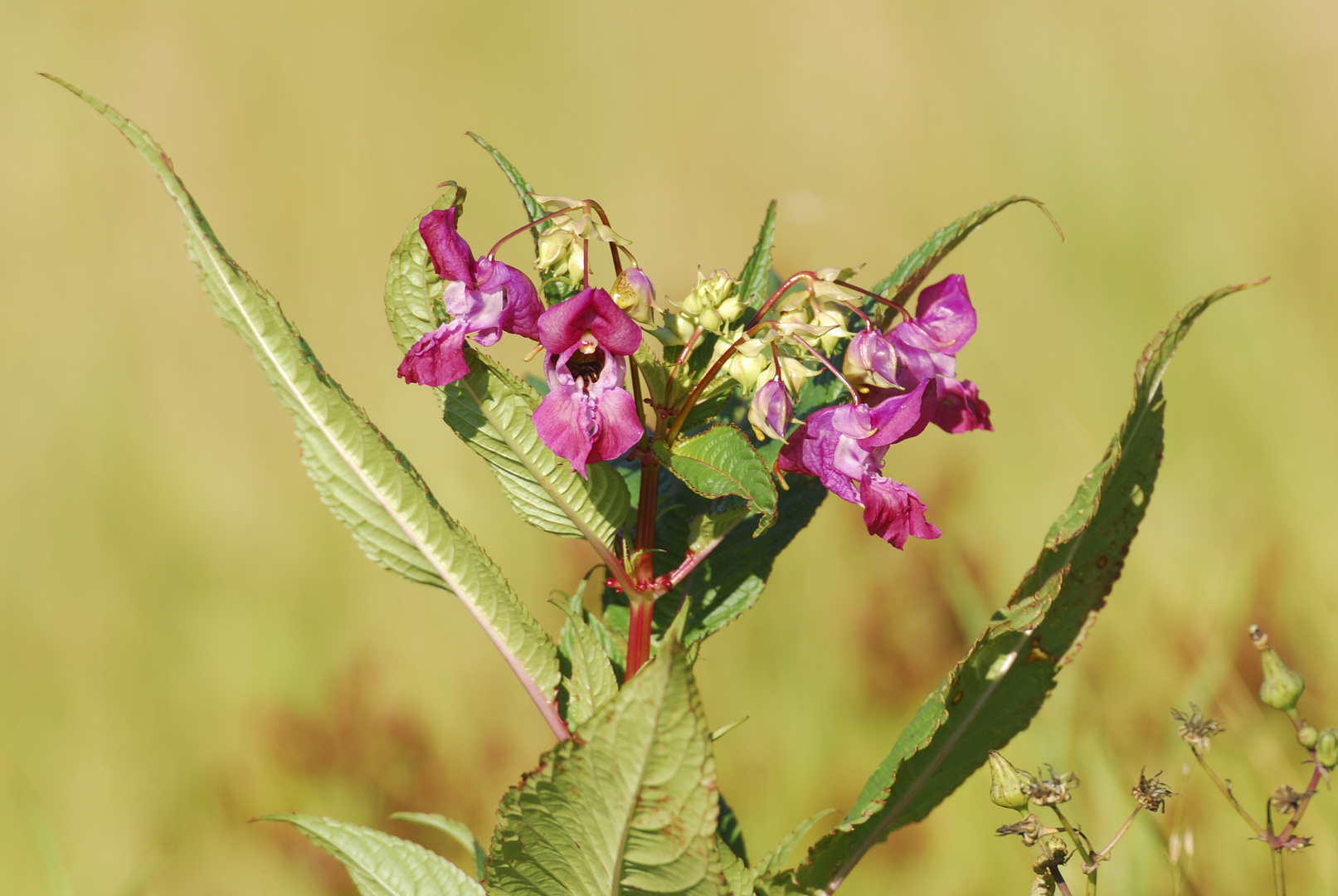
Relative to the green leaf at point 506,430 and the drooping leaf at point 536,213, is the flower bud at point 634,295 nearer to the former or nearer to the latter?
the drooping leaf at point 536,213

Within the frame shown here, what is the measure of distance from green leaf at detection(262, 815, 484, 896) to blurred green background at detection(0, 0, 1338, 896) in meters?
1.38

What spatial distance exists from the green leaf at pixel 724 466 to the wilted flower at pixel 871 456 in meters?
0.14

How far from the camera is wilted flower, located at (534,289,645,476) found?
1.31 metres

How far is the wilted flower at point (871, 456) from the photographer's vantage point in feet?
4.44

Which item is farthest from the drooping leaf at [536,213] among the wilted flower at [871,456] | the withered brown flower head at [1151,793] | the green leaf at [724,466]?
the withered brown flower head at [1151,793]

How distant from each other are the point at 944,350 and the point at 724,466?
18.2 inches

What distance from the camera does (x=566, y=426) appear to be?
4.43 feet

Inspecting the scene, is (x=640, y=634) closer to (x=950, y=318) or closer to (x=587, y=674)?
(x=587, y=674)

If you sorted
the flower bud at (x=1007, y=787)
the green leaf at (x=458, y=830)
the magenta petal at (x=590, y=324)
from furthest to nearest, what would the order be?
the green leaf at (x=458, y=830) < the flower bud at (x=1007, y=787) < the magenta petal at (x=590, y=324)

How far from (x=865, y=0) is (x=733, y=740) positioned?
4.24 m

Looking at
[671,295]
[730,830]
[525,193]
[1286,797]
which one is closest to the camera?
[1286,797]

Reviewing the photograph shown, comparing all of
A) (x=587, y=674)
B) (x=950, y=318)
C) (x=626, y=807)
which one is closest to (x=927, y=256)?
(x=950, y=318)

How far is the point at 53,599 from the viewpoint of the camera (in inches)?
152

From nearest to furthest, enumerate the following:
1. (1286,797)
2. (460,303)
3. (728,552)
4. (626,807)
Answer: (626,807) < (460,303) < (1286,797) < (728,552)
